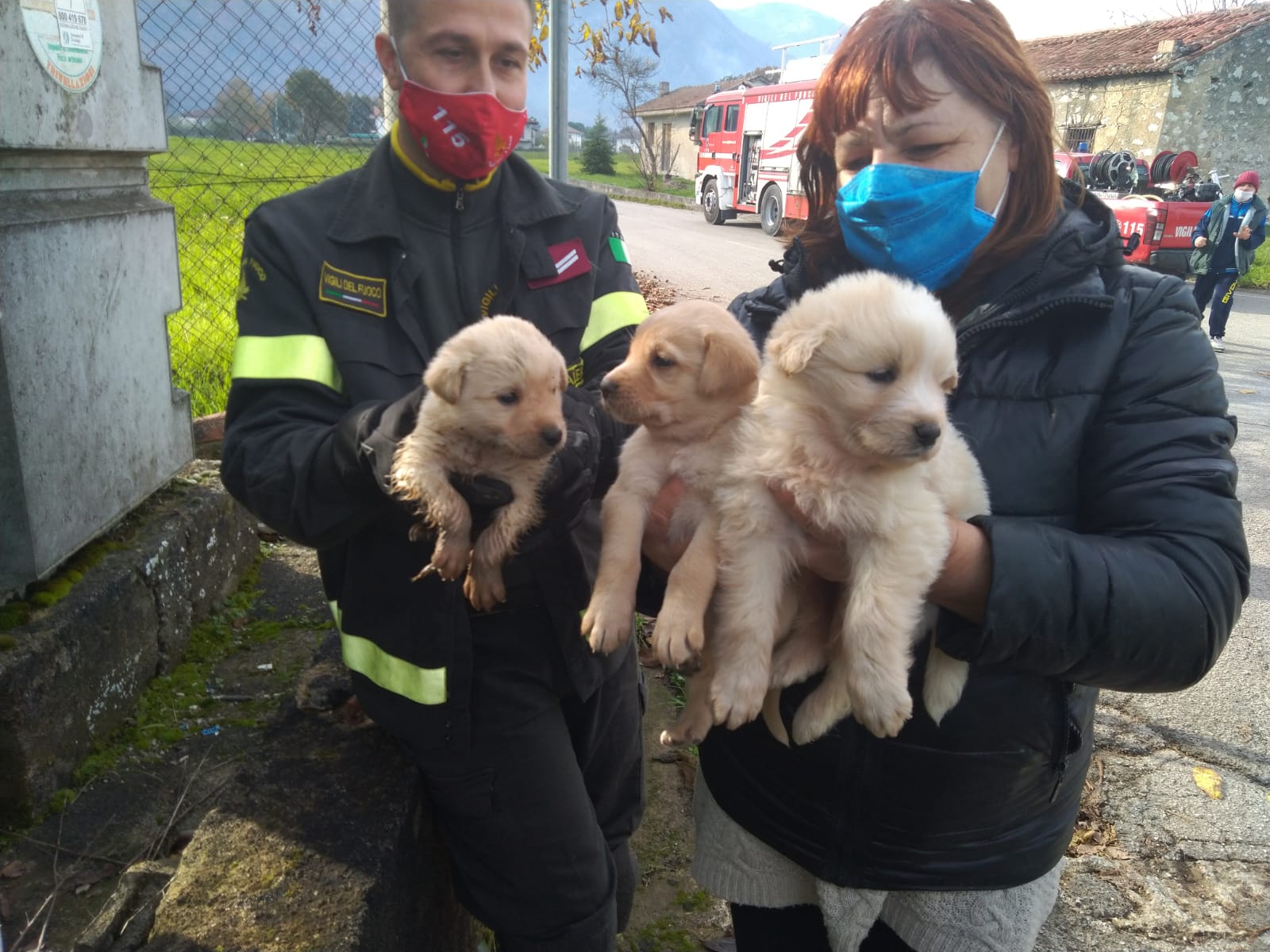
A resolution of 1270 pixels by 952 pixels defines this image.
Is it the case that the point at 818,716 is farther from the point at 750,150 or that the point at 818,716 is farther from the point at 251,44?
the point at 750,150

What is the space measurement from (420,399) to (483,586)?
1.63 feet

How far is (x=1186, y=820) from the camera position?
3.86 metres

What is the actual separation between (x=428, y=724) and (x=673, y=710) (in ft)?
7.79

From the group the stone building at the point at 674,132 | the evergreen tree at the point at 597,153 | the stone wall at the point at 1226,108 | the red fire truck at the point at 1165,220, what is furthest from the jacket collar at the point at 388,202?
the stone building at the point at 674,132

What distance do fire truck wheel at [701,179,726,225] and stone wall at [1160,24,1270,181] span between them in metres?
14.4

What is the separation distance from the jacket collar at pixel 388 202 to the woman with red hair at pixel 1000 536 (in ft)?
2.64

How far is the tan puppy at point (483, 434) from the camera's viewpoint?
214 cm

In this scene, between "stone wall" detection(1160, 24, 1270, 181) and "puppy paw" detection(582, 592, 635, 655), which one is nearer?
"puppy paw" detection(582, 592, 635, 655)

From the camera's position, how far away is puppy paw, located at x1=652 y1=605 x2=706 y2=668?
6.88 feet

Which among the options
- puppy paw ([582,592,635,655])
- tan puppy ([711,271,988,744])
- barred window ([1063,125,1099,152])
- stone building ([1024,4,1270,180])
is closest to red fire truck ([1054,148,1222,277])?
stone building ([1024,4,1270,180])

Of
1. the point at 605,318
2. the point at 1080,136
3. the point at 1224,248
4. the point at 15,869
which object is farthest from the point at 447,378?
the point at 1080,136

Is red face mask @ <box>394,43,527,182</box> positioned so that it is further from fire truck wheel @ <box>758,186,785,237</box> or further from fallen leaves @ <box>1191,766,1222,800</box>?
fire truck wheel @ <box>758,186,785,237</box>

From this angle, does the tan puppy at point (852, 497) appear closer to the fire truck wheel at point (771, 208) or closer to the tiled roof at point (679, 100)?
the fire truck wheel at point (771, 208)

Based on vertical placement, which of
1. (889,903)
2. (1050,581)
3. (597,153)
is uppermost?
(597,153)
